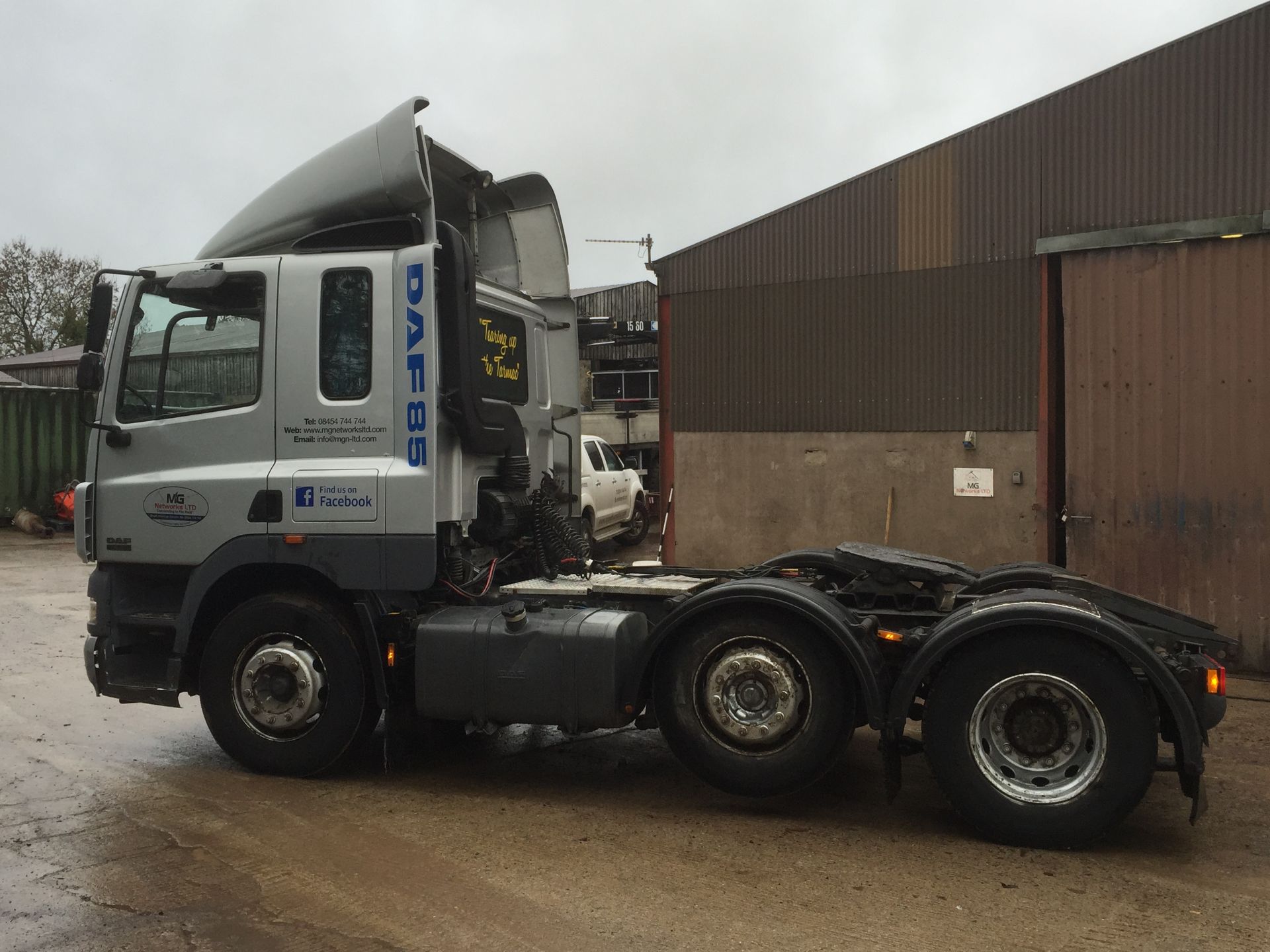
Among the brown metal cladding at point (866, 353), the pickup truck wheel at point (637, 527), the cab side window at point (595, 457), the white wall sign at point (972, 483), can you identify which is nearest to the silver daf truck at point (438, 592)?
the white wall sign at point (972, 483)

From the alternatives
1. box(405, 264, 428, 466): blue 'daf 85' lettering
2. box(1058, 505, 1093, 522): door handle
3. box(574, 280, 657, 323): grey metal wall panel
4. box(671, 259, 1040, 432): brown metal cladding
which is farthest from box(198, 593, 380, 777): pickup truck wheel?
box(574, 280, 657, 323): grey metal wall panel

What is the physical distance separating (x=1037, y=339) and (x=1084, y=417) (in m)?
1.07

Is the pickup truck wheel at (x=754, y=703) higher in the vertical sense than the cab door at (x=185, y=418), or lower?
lower

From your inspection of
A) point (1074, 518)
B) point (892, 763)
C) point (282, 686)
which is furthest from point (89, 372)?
point (1074, 518)

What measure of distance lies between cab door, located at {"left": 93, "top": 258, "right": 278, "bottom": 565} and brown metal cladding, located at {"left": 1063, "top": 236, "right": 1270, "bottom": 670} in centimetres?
772

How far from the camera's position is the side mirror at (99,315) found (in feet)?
19.6

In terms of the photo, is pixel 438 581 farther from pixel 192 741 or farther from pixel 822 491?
pixel 822 491

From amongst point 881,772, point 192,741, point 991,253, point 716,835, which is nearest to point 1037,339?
point 991,253

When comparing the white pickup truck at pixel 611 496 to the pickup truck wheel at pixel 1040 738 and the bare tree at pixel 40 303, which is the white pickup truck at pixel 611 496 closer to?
the pickup truck wheel at pixel 1040 738

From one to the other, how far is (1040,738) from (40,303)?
53906 mm

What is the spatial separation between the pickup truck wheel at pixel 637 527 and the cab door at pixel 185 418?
13.0m

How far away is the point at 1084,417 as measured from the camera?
10.2 meters

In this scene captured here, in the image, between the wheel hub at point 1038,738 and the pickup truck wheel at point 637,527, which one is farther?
the pickup truck wheel at point 637,527

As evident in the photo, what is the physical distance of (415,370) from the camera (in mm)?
5785
